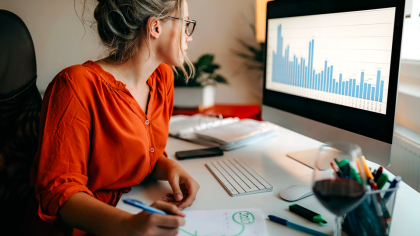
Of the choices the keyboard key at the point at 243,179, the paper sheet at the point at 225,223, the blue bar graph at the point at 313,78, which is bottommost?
the paper sheet at the point at 225,223

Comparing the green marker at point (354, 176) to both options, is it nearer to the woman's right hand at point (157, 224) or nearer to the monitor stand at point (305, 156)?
the woman's right hand at point (157, 224)

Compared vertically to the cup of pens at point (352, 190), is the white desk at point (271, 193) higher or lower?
lower

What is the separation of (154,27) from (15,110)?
19.7 inches

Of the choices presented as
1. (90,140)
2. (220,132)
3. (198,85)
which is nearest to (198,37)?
(198,85)

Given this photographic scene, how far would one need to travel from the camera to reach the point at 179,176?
2.77 ft

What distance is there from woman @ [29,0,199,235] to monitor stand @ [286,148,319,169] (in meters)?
0.41

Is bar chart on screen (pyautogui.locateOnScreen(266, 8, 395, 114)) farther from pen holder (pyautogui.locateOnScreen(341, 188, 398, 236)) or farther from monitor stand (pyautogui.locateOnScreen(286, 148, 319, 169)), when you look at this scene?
pen holder (pyautogui.locateOnScreen(341, 188, 398, 236))

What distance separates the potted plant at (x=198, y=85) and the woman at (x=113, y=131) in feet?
2.74

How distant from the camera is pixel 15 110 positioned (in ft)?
3.05

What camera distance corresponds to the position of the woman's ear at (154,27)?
860 mm

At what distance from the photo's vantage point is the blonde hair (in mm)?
838

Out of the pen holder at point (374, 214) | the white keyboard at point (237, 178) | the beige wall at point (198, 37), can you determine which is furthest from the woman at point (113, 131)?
the beige wall at point (198, 37)

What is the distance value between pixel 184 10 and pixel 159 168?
479mm

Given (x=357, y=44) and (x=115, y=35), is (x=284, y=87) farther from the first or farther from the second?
(x=115, y=35)
